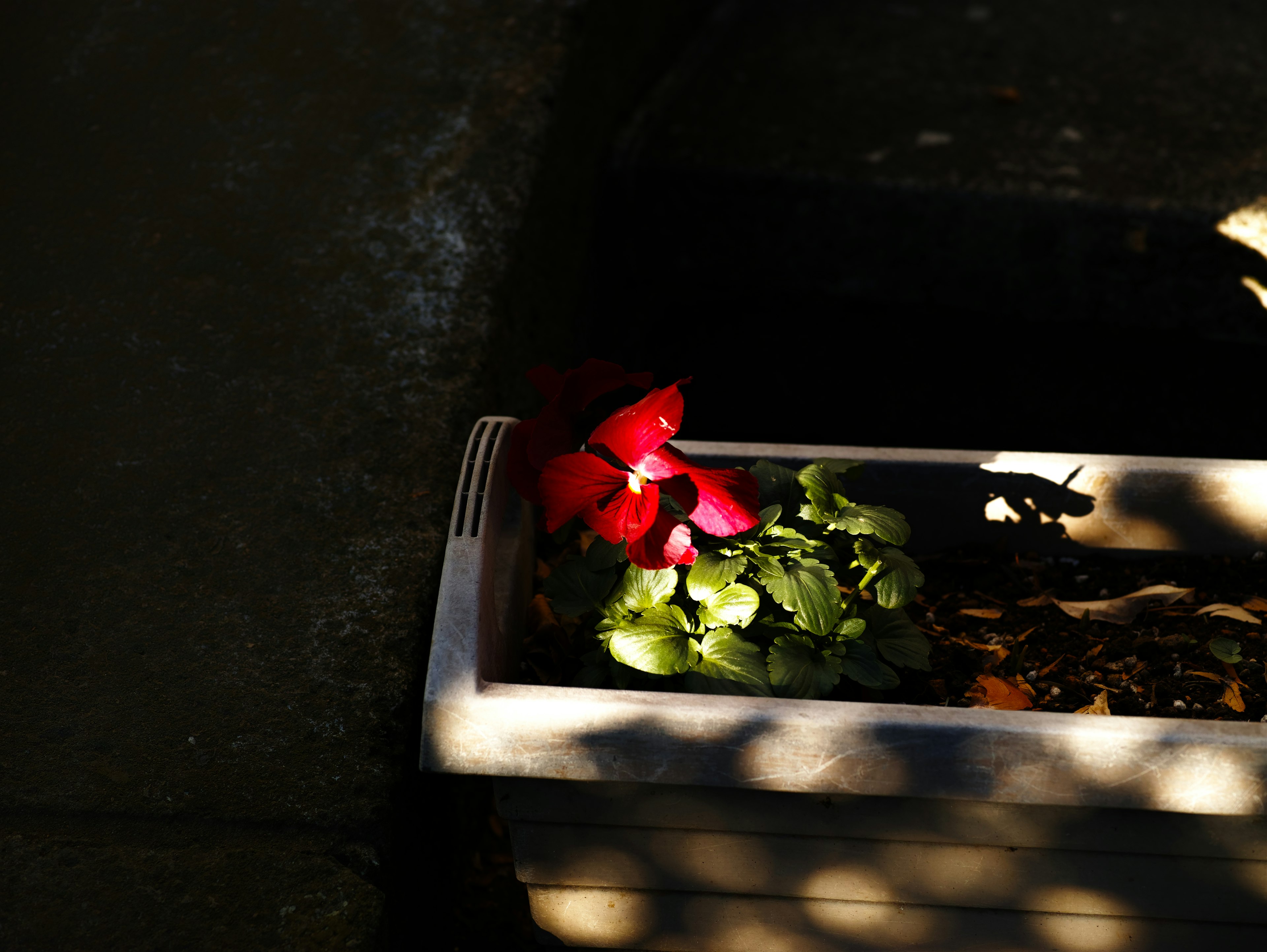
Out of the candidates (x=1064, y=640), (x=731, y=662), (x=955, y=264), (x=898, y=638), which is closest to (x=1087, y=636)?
(x=1064, y=640)

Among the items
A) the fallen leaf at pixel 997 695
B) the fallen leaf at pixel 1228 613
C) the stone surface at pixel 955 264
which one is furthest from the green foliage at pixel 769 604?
the stone surface at pixel 955 264

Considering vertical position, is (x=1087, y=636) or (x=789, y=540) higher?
(x=789, y=540)

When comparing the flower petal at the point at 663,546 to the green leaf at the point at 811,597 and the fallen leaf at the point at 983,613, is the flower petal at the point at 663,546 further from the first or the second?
the fallen leaf at the point at 983,613

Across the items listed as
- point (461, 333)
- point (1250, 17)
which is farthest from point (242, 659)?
point (1250, 17)

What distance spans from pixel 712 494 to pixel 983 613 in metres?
0.59

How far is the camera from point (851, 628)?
3.76ft

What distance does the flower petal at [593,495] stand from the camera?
3.45ft

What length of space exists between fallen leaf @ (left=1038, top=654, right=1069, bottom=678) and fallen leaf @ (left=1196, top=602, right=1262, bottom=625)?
213mm

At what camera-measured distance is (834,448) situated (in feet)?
4.54

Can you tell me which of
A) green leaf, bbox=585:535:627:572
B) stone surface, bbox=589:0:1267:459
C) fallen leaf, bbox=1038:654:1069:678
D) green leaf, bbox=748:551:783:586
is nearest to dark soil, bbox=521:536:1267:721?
fallen leaf, bbox=1038:654:1069:678

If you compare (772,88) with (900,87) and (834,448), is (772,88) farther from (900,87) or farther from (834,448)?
(834,448)

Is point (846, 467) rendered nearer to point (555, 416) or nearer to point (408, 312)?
point (555, 416)

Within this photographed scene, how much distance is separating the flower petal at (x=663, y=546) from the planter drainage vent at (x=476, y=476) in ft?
0.74

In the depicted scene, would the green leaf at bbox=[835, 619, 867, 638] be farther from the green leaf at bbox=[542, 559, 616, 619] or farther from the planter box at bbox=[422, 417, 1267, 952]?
the green leaf at bbox=[542, 559, 616, 619]
